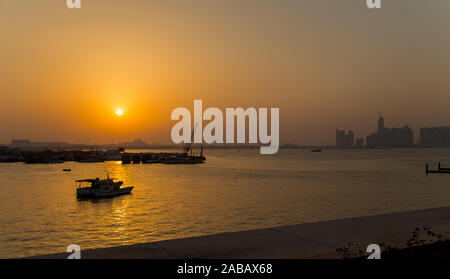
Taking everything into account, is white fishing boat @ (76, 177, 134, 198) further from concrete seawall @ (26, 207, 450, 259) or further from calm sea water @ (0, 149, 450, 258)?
concrete seawall @ (26, 207, 450, 259)

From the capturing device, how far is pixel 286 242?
8.12 m

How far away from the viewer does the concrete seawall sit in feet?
23.4

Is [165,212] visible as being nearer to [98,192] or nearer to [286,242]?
[98,192]

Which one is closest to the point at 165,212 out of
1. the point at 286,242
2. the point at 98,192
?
the point at 98,192

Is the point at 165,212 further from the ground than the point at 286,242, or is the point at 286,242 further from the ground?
the point at 286,242

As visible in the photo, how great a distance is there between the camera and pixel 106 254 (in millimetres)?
6938

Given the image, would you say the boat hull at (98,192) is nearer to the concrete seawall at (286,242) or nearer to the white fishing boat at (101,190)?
the white fishing boat at (101,190)

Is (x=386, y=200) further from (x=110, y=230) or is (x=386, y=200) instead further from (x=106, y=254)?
(x=106, y=254)

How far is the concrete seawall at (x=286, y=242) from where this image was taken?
280 inches
